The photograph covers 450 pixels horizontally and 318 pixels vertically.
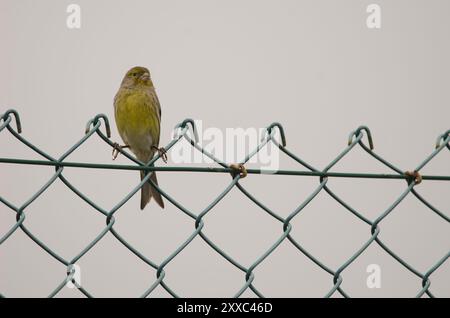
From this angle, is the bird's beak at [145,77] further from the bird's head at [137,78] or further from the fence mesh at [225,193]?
the fence mesh at [225,193]

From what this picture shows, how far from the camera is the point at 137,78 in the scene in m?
5.51

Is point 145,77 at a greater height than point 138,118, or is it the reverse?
point 145,77

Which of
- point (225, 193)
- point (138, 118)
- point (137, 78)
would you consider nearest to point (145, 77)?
point (137, 78)

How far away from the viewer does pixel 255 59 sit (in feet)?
487

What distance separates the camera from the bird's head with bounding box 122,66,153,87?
216 inches

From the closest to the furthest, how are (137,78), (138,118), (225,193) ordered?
(225,193), (138,118), (137,78)

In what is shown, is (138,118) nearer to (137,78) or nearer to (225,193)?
(137,78)

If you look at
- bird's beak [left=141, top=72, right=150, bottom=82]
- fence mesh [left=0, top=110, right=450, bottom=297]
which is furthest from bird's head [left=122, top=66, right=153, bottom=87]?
fence mesh [left=0, top=110, right=450, bottom=297]

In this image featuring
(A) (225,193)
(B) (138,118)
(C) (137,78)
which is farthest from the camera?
(C) (137,78)

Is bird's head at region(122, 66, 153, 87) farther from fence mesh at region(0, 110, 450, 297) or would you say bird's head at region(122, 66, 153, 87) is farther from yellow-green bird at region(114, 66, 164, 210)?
fence mesh at region(0, 110, 450, 297)

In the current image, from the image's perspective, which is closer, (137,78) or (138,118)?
(138,118)
